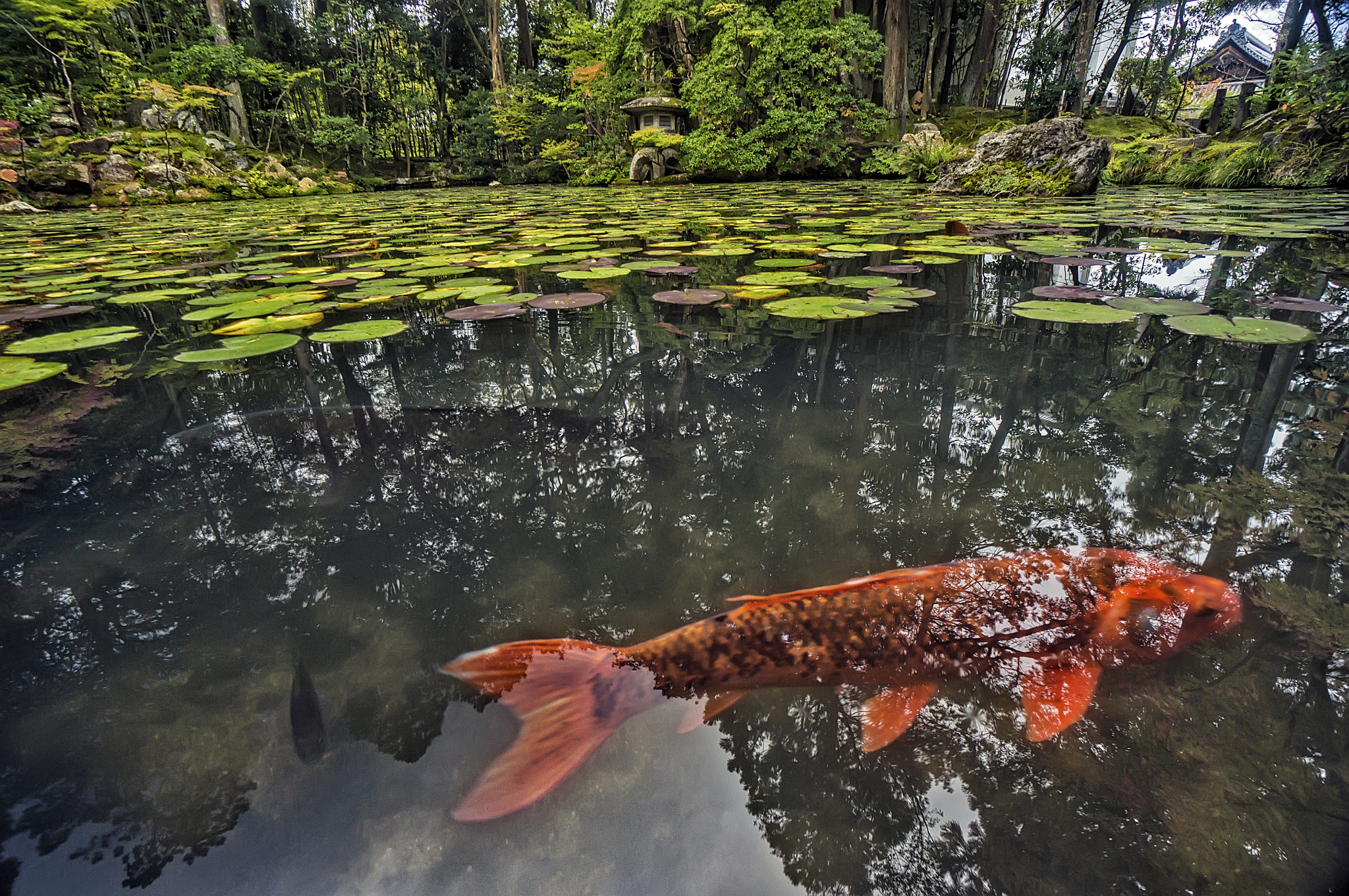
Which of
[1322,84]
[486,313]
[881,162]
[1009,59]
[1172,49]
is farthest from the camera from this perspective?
[1009,59]

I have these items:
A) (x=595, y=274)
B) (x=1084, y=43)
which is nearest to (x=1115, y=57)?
(x=1084, y=43)

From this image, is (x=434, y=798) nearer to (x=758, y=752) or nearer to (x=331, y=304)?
(x=758, y=752)

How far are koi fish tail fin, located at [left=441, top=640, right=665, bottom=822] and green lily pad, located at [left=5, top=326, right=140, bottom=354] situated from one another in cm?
190

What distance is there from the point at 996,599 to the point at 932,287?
6.08 feet

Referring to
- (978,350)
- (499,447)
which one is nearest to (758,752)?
(499,447)

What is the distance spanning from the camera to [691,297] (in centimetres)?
201

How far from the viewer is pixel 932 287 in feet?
7.14

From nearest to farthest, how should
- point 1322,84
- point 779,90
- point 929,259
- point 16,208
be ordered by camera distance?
point 929,259 < point 1322,84 < point 16,208 < point 779,90

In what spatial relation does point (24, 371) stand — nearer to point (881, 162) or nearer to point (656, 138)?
point (656, 138)

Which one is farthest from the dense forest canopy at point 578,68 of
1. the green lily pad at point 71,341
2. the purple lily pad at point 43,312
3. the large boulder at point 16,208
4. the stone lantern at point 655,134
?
the purple lily pad at point 43,312

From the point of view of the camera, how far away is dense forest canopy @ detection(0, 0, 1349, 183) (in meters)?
9.96

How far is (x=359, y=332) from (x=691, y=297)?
108cm

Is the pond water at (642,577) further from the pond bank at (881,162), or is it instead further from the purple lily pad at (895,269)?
the pond bank at (881,162)

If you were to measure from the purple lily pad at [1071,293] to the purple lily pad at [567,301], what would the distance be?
5.17ft
